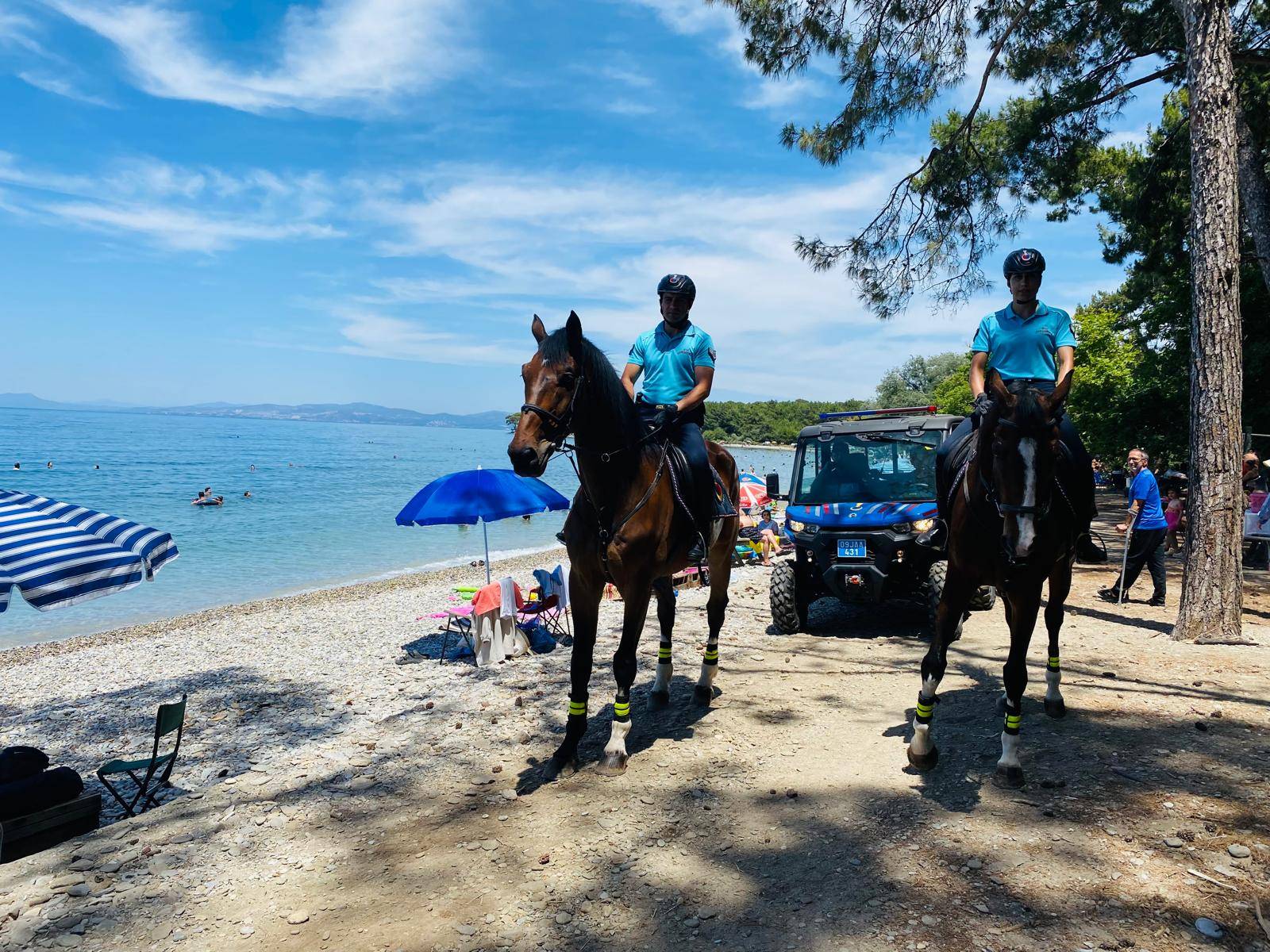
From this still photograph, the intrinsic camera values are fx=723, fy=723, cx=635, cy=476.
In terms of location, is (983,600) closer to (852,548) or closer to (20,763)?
(852,548)

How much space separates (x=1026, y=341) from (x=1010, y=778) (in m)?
3.00

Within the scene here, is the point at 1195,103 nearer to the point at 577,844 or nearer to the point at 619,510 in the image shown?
the point at 619,510

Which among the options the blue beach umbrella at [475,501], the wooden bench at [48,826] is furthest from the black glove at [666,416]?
the wooden bench at [48,826]

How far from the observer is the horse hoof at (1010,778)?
464cm

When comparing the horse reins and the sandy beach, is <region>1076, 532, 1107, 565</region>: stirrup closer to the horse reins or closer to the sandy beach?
the sandy beach

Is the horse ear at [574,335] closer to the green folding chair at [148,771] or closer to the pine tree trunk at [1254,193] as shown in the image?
the green folding chair at [148,771]

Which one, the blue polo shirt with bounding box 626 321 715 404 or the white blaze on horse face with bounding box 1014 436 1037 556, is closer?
the white blaze on horse face with bounding box 1014 436 1037 556

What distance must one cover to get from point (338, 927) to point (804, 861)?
2.39 metres

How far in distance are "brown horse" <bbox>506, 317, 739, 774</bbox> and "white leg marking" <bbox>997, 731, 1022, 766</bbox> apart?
101 inches

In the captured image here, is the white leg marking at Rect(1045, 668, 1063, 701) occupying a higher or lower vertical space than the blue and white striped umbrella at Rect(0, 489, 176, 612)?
lower

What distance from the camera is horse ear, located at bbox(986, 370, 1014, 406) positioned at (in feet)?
13.7

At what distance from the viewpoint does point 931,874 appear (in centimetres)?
369

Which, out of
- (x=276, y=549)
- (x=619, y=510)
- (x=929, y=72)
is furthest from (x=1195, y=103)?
(x=276, y=549)

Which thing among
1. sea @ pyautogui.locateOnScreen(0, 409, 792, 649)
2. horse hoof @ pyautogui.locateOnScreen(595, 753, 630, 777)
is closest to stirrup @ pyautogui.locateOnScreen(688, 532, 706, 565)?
horse hoof @ pyautogui.locateOnScreen(595, 753, 630, 777)
